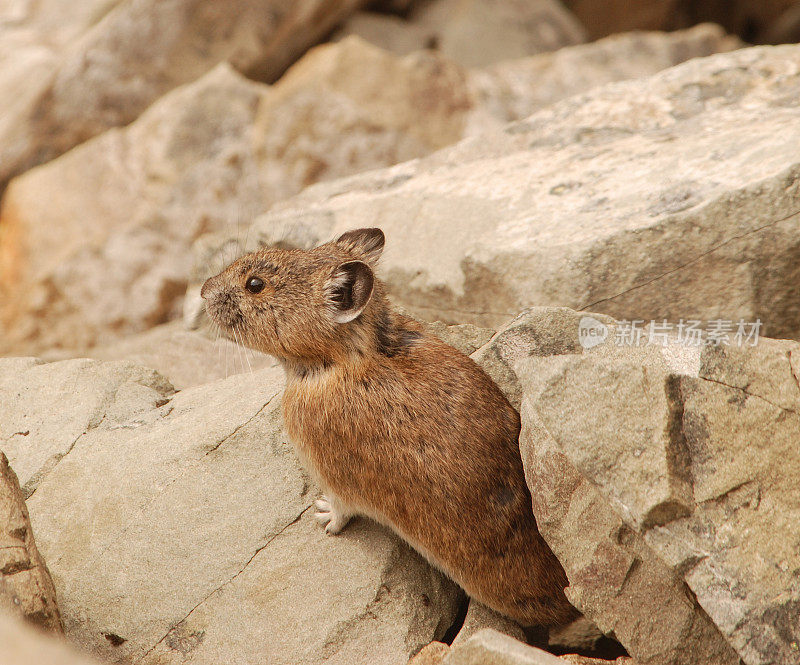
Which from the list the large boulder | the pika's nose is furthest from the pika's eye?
the large boulder

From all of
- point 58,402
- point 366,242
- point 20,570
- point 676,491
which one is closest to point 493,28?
point 366,242

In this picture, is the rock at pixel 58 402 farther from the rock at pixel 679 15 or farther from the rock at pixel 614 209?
the rock at pixel 679 15

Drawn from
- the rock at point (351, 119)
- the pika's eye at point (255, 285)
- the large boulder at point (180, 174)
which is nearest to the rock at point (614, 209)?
the pika's eye at point (255, 285)

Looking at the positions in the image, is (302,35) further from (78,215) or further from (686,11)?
(686,11)

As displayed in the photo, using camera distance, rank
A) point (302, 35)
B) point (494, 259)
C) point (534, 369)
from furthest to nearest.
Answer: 1. point (302, 35)
2. point (494, 259)
3. point (534, 369)

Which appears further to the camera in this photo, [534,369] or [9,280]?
[9,280]

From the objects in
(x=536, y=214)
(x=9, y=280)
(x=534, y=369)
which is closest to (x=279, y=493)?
(x=534, y=369)
